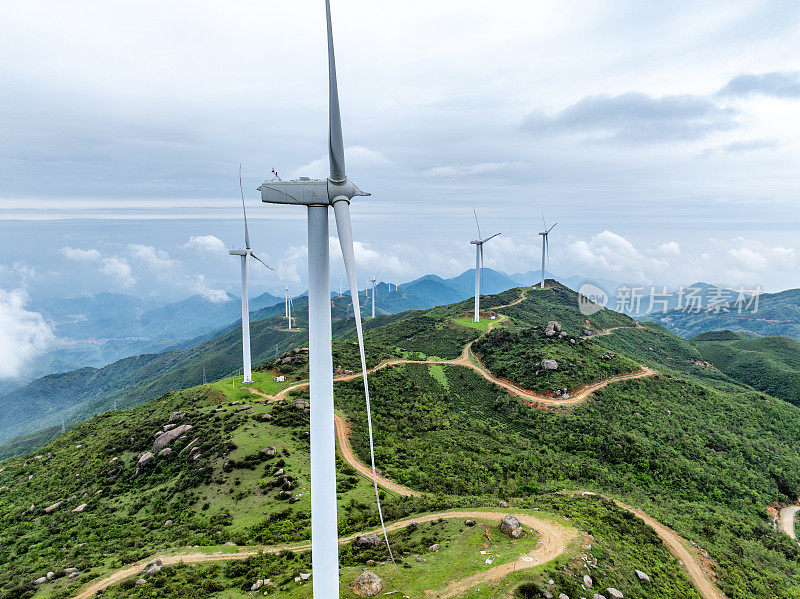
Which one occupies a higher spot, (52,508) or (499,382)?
(52,508)

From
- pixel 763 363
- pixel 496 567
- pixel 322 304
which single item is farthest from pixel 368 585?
pixel 763 363

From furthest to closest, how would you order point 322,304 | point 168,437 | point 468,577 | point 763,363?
point 763,363
point 168,437
point 468,577
point 322,304

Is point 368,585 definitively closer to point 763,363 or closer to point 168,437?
point 168,437

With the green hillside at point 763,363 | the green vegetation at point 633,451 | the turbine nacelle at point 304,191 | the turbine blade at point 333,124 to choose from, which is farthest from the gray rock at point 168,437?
the green hillside at point 763,363

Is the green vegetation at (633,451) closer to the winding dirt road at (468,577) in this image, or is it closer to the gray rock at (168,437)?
the winding dirt road at (468,577)

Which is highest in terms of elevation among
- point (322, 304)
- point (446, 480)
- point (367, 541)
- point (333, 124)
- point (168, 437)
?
point (333, 124)

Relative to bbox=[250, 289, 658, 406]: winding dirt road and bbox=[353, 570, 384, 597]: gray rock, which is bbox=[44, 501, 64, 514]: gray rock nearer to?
bbox=[250, 289, 658, 406]: winding dirt road

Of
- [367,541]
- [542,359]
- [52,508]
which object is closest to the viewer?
[367,541]
